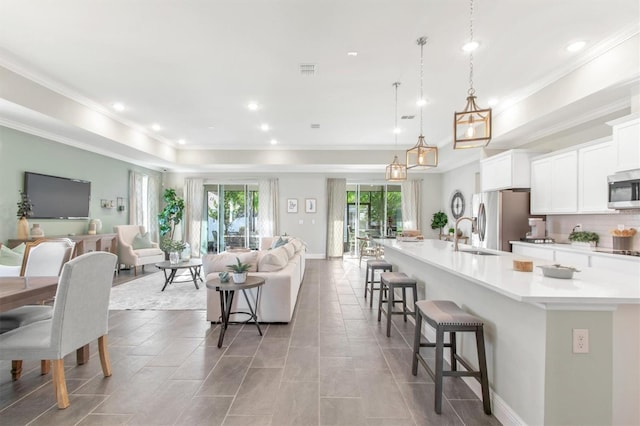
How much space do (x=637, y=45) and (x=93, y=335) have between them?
17.7ft

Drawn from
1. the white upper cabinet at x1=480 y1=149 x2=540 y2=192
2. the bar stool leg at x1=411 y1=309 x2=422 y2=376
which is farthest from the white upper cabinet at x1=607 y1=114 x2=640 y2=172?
the bar stool leg at x1=411 y1=309 x2=422 y2=376

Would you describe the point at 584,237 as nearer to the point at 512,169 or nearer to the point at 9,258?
the point at 512,169

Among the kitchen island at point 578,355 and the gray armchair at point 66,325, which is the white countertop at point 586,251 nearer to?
the kitchen island at point 578,355

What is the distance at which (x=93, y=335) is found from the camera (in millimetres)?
2244

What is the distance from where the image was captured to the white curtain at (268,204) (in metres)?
9.04

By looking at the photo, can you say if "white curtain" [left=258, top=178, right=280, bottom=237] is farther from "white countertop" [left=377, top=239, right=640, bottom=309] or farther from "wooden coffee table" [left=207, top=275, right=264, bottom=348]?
"white countertop" [left=377, top=239, right=640, bottom=309]

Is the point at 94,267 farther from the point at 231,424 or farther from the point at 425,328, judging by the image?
the point at 425,328

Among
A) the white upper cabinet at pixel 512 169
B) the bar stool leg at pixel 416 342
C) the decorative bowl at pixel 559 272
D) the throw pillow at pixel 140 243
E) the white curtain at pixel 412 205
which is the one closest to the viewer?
the decorative bowl at pixel 559 272

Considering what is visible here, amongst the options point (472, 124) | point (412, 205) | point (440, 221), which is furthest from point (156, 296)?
point (440, 221)

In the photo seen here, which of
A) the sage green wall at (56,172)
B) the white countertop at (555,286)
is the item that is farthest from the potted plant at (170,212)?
the white countertop at (555,286)

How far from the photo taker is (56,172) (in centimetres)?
550

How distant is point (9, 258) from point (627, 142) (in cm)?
741

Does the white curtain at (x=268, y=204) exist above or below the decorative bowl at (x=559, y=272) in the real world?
above

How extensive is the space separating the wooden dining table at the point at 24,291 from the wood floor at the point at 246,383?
2.34 feet
